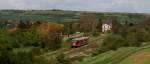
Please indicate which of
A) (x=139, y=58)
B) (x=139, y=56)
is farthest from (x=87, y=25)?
(x=139, y=58)

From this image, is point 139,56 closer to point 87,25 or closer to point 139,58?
point 139,58

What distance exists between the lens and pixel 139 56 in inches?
1064

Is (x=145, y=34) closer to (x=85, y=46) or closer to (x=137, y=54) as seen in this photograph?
(x=85, y=46)

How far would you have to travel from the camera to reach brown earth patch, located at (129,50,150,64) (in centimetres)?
2521

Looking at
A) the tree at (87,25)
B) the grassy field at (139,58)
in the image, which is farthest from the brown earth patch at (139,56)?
the tree at (87,25)

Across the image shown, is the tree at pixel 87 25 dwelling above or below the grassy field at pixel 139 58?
below

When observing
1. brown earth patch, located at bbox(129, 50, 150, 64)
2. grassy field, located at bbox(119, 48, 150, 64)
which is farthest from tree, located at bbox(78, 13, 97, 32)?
grassy field, located at bbox(119, 48, 150, 64)

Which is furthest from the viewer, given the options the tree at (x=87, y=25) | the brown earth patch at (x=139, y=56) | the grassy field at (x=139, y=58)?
the tree at (x=87, y=25)

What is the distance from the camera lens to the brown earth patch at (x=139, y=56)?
25.2 meters

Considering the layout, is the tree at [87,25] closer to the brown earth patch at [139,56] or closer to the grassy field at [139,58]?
the brown earth patch at [139,56]

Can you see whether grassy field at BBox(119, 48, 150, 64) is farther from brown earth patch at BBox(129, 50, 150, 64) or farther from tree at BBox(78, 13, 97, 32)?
tree at BBox(78, 13, 97, 32)

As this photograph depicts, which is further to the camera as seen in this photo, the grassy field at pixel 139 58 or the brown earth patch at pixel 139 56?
the brown earth patch at pixel 139 56

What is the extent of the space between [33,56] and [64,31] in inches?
2464

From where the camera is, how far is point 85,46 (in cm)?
5797
